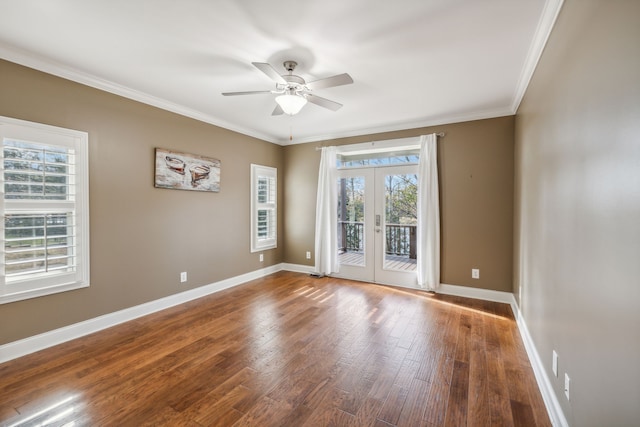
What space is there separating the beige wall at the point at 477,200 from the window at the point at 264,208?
253 centimetres

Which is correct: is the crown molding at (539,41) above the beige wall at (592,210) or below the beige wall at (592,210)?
above

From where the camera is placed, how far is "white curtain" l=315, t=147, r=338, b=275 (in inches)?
207

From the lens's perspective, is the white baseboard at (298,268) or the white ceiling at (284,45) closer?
the white ceiling at (284,45)

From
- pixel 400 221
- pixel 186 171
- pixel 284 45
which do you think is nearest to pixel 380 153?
pixel 400 221

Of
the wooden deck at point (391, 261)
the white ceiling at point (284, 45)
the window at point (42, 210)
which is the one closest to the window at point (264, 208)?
the wooden deck at point (391, 261)

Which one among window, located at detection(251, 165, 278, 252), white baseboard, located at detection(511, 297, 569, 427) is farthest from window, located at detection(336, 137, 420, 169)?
white baseboard, located at detection(511, 297, 569, 427)

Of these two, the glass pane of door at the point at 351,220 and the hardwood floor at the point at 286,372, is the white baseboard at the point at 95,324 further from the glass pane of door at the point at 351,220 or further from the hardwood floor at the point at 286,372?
the glass pane of door at the point at 351,220

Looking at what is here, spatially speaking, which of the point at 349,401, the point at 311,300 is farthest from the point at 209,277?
the point at 349,401

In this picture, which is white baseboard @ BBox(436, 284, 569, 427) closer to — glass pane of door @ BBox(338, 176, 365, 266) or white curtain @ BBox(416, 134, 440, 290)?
white curtain @ BBox(416, 134, 440, 290)

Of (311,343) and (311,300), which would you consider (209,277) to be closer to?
(311,300)

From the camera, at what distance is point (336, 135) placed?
526cm

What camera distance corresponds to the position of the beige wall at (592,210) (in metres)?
0.99

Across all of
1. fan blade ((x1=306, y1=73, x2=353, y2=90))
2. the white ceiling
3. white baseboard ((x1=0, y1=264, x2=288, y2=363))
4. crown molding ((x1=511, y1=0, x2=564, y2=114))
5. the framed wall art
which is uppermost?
the white ceiling

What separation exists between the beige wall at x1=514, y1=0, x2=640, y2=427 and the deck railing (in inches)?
97.2
